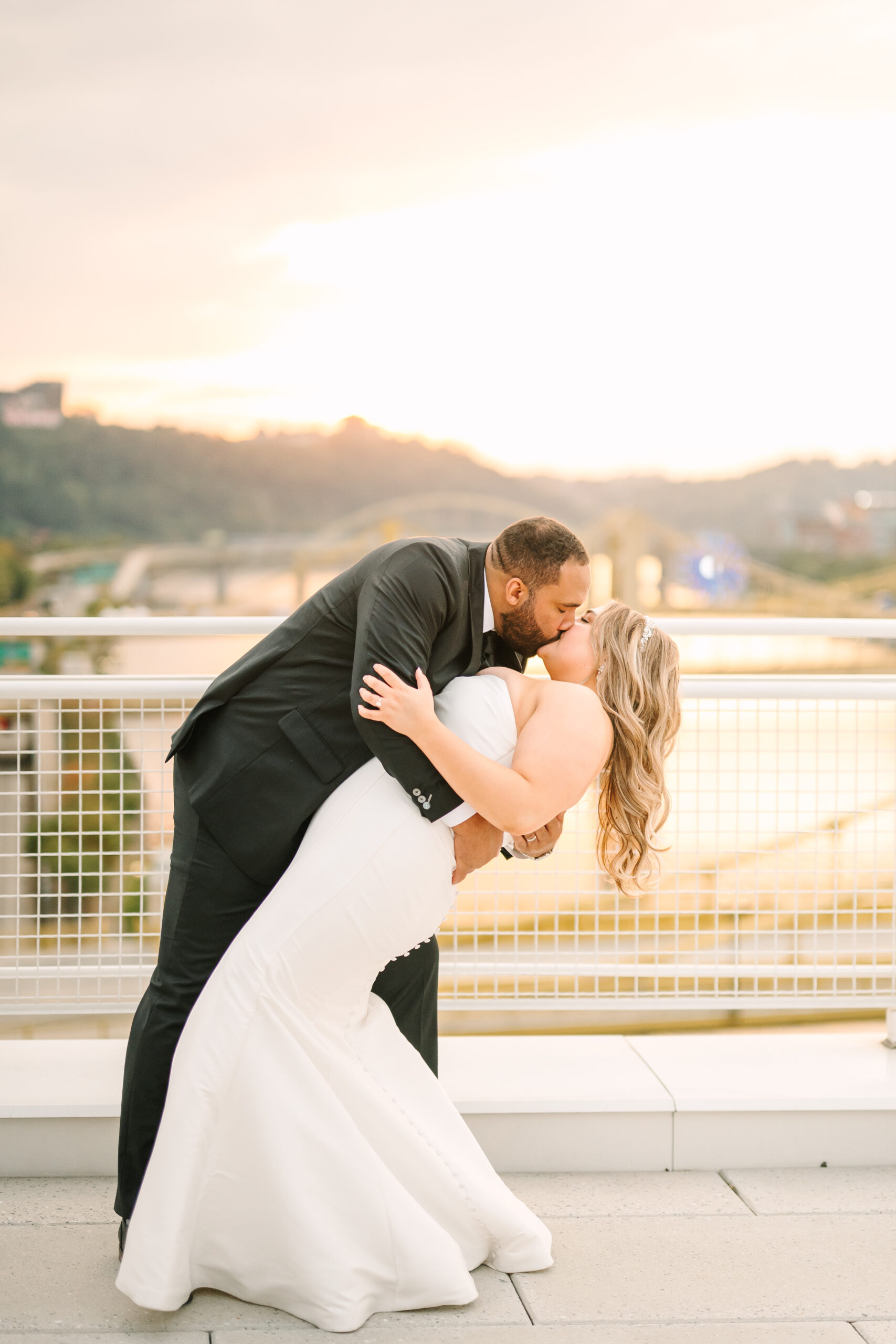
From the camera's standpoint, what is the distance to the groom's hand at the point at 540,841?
2.08 metres

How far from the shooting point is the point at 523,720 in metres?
1.96

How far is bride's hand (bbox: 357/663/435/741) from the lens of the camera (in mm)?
1773

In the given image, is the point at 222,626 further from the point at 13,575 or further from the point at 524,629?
the point at 13,575

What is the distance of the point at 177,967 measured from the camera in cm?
203

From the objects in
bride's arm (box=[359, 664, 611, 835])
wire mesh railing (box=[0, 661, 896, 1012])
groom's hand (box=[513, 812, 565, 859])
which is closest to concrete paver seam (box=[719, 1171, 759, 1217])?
wire mesh railing (box=[0, 661, 896, 1012])

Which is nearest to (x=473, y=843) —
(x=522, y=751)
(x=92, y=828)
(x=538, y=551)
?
(x=522, y=751)

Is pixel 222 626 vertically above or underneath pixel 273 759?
above

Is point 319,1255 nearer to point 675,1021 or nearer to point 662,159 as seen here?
point 675,1021

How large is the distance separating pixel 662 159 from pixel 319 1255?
47.2 meters

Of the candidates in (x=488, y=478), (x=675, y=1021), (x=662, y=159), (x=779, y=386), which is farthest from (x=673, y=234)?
(x=675, y=1021)

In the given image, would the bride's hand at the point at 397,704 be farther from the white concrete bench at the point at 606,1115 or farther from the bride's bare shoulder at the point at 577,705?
the white concrete bench at the point at 606,1115

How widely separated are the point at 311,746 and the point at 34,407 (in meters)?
42.8

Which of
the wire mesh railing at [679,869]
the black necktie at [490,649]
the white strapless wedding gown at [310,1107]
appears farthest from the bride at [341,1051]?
the wire mesh railing at [679,869]

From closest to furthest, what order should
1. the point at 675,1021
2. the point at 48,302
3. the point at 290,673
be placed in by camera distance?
the point at 290,673 < the point at 675,1021 < the point at 48,302
